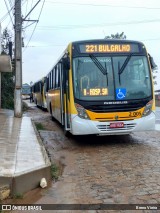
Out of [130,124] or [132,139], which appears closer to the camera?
[130,124]

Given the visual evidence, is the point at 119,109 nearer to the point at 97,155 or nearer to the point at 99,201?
the point at 97,155

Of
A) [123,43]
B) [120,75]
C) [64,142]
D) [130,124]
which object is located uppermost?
[123,43]

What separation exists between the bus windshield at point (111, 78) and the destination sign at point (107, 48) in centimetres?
21

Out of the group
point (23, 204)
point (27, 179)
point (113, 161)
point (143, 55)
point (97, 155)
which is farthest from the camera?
point (143, 55)

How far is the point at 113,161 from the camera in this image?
29.6 ft

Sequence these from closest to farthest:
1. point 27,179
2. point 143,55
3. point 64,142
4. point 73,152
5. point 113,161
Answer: point 27,179, point 113,161, point 73,152, point 143,55, point 64,142

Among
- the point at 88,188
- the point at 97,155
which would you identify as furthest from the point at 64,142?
the point at 88,188

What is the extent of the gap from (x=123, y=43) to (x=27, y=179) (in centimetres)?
646

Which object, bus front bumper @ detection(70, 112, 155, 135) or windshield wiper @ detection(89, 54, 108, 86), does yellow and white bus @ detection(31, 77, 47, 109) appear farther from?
bus front bumper @ detection(70, 112, 155, 135)

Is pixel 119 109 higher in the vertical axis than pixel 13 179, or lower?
higher

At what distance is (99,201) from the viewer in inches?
234

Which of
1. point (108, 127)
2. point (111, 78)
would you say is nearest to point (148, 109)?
point (108, 127)

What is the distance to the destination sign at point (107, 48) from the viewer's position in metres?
11.4

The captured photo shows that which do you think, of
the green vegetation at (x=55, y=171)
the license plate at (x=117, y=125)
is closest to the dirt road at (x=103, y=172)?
the green vegetation at (x=55, y=171)
